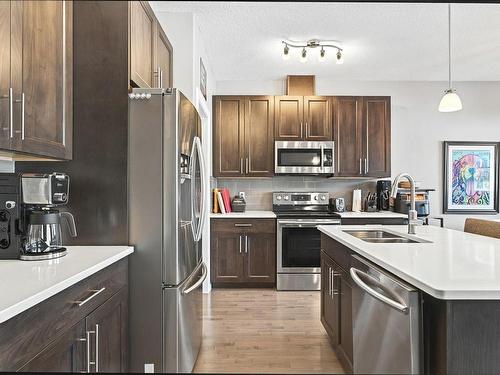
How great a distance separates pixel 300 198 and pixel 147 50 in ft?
9.64

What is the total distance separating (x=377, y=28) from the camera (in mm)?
518

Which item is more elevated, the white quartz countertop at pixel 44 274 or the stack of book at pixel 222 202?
the stack of book at pixel 222 202

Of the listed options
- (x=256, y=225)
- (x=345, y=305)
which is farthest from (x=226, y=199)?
(x=345, y=305)

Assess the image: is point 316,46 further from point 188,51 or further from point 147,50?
point 147,50

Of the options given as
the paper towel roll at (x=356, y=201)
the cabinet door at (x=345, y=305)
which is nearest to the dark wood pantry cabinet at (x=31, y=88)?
the cabinet door at (x=345, y=305)

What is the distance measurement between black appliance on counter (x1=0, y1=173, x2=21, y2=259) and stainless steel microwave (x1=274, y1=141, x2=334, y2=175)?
2.54 metres

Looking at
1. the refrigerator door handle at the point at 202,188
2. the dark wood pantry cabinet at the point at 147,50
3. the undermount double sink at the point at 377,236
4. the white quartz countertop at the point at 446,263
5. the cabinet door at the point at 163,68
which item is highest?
the cabinet door at the point at 163,68

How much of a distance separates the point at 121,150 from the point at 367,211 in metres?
3.11

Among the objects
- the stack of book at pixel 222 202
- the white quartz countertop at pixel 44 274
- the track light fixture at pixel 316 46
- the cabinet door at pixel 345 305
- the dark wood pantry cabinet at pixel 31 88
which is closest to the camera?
the track light fixture at pixel 316 46

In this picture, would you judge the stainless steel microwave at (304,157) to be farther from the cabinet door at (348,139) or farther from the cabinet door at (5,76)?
the cabinet door at (5,76)

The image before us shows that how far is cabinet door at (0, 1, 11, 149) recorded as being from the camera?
2.92 ft

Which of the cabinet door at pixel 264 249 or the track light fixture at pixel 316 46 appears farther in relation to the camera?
the cabinet door at pixel 264 249

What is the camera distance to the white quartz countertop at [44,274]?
27.7 inches

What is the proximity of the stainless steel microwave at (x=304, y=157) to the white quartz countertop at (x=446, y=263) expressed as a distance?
1746 mm
